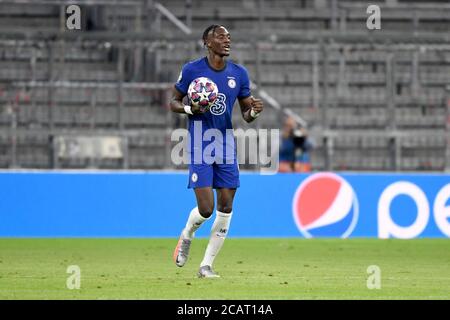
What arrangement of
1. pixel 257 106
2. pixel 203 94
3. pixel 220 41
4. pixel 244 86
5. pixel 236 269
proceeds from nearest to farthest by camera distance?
pixel 203 94, pixel 220 41, pixel 257 106, pixel 244 86, pixel 236 269

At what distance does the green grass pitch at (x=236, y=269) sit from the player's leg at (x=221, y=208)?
0.80 ft

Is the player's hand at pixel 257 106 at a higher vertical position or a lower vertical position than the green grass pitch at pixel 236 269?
higher

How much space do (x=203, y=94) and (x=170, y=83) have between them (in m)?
11.0

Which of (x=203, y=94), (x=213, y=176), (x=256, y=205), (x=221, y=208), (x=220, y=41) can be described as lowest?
(x=256, y=205)

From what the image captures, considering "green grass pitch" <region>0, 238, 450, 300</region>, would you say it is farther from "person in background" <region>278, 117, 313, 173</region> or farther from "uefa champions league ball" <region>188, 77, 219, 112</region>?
"person in background" <region>278, 117, 313, 173</region>

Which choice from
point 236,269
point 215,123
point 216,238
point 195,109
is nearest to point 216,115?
point 215,123

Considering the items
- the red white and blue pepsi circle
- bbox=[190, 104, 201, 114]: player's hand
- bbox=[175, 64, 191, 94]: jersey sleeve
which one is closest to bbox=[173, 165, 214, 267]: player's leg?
bbox=[190, 104, 201, 114]: player's hand

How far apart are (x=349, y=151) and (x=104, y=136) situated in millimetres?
4999

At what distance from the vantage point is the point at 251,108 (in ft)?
44.8

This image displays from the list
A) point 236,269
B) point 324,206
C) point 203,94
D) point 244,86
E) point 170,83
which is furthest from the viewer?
point 170,83

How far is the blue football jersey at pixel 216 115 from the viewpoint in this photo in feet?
44.0

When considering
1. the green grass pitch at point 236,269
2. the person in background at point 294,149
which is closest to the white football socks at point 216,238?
the green grass pitch at point 236,269

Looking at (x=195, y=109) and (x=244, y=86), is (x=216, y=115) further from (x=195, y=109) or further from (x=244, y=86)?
(x=244, y=86)

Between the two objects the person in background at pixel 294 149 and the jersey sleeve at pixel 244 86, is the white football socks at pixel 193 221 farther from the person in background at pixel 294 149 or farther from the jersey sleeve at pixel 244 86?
the person in background at pixel 294 149
